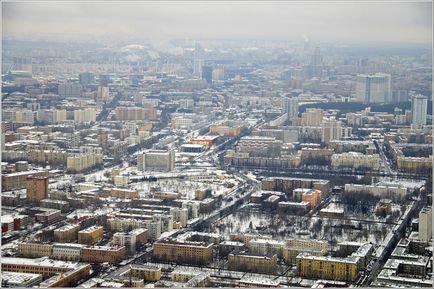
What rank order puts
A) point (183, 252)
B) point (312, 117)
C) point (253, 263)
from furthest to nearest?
point (312, 117) < point (183, 252) < point (253, 263)

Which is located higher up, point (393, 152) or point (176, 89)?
point (176, 89)

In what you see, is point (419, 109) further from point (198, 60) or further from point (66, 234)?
point (66, 234)

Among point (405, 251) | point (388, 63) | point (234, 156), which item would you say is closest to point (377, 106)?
point (388, 63)

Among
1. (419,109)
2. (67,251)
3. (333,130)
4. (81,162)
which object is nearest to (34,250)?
(67,251)

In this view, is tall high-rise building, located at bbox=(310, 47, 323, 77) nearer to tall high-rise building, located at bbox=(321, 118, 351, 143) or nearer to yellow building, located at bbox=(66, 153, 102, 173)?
tall high-rise building, located at bbox=(321, 118, 351, 143)

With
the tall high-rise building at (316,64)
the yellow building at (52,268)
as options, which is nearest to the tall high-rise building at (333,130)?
the tall high-rise building at (316,64)

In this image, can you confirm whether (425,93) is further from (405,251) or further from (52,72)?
(52,72)
